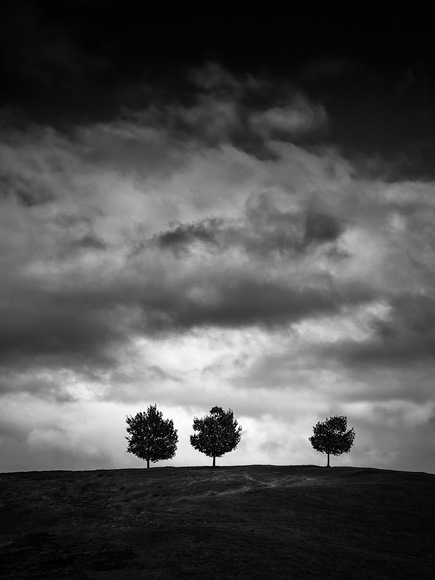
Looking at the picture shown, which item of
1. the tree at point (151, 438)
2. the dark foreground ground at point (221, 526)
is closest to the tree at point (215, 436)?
the tree at point (151, 438)

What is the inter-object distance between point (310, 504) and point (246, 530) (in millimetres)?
13344

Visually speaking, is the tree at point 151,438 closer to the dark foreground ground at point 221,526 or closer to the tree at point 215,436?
the tree at point 215,436

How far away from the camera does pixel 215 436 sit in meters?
108

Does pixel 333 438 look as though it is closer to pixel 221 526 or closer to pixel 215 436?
pixel 215 436

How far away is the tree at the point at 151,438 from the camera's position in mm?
105500

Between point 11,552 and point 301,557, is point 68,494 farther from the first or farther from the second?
point 301,557

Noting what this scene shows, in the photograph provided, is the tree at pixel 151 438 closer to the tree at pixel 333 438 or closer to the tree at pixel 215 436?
the tree at pixel 215 436

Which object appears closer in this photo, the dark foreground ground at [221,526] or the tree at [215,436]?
the dark foreground ground at [221,526]

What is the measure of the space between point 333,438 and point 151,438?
40.5 m

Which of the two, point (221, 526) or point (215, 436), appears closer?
point (221, 526)

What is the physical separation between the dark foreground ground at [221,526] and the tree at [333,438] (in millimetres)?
29303

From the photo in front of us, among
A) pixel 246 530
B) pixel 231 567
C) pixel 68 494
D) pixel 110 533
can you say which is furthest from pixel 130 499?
pixel 231 567

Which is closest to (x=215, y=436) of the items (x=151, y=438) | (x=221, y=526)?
(x=151, y=438)

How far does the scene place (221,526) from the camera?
5072cm
